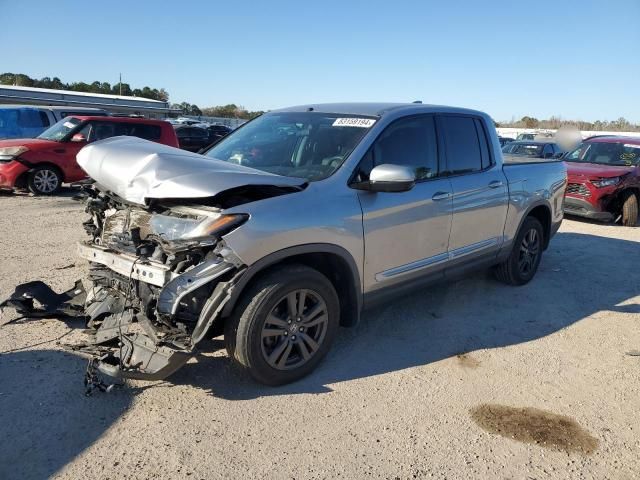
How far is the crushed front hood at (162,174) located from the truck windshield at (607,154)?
965 cm

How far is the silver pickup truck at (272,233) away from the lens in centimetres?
300

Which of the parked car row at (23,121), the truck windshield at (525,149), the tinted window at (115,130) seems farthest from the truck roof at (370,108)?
the parked car row at (23,121)

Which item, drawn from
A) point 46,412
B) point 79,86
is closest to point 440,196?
point 46,412

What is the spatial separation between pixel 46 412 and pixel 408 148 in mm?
3155

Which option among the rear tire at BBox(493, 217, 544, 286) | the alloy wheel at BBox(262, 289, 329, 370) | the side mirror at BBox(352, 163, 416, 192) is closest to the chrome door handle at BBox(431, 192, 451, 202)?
the side mirror at BBox(352, 163, 416, 192)

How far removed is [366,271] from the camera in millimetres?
3672

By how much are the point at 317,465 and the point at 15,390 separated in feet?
6.54

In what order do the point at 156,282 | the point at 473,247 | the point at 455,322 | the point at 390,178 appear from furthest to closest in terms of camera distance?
the point at 473,247, the point at 455,322, the point at 390,178, the point at 156,282

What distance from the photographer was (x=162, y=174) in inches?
122

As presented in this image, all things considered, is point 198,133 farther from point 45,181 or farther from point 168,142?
point 45,181

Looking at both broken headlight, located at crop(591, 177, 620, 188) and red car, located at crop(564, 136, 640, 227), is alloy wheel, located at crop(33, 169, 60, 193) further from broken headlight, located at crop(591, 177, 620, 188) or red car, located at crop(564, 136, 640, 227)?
broken headlight, located at crop(591, 177, 620, 188)

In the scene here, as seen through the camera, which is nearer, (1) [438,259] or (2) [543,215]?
(1) [438,259]

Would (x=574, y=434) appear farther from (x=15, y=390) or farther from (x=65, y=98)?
(x=65, y=98)

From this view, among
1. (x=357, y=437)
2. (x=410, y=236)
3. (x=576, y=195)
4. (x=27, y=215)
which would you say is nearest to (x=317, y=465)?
(x=357, y=437)
